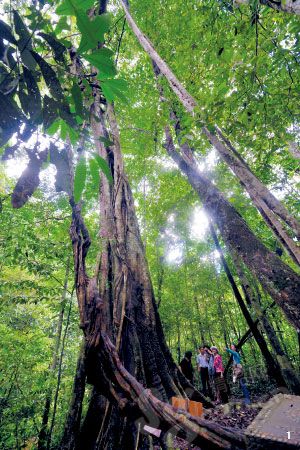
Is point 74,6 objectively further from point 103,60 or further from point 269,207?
point 269,207

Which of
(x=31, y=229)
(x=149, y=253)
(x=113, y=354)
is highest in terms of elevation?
(x=149, y=253)

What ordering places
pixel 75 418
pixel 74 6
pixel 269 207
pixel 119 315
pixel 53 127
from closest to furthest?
pixel 74 6 < pixel 53 127 < pixel 75 418 < pixel 119 315 < pixel 269 207

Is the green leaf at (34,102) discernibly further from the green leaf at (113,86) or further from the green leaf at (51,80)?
the green leaf at (113,86)

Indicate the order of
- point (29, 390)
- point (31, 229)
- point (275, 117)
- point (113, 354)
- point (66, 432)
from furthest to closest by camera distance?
1. point (29, 390)
2. point (31, 229)
3. point (275, 117)
4. point (66, 432)
5. point (113, 354)

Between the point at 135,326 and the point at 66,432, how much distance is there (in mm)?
1033

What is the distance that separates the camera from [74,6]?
0.61 meters

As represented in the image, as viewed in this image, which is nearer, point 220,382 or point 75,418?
point 75,418

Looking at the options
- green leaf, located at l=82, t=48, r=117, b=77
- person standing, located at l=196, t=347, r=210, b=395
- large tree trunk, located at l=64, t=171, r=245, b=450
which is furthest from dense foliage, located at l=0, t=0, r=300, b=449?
person standing, located at l=196, t=347, r=210, b=395

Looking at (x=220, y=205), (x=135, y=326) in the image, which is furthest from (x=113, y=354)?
(x=220, y=205)

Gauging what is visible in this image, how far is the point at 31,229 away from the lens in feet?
14.5

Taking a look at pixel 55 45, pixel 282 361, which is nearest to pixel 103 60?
pixel 55 45

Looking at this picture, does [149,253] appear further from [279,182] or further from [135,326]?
[135,326]

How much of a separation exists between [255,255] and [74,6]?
2.85 meters

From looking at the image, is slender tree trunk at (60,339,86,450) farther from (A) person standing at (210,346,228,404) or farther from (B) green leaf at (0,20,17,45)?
(A) person standing at (210,346,228,404)
